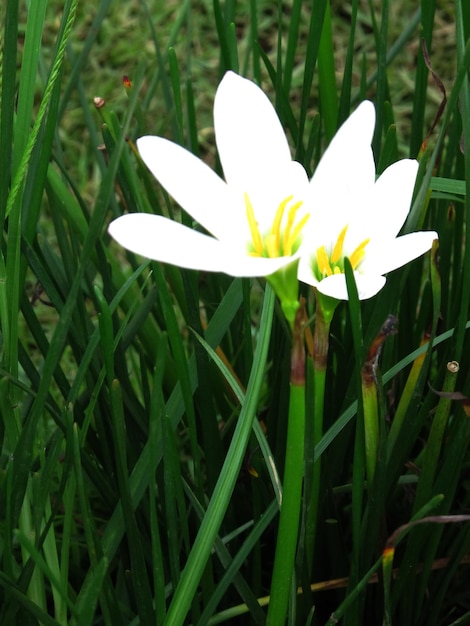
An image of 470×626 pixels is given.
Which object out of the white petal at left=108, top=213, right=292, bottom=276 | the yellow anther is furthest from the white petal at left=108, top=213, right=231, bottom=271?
the yellow anther

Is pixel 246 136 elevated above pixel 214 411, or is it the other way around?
pixel 246 136

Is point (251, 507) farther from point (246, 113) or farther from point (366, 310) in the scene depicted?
point (246, 113)

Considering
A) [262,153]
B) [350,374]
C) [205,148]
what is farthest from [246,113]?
[205,148]

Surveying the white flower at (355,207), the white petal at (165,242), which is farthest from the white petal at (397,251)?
the white petal at (165,242)

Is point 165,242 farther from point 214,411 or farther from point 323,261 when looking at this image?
point 214,411

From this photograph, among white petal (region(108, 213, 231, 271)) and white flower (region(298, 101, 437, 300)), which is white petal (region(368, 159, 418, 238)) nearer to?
white flower (region(298, 101, 437, 300))

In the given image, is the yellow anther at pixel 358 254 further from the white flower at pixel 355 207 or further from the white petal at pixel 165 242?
the white petal at pixel 165 242

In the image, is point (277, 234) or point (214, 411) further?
point (214, 411)

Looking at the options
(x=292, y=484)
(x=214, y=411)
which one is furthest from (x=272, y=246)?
(x=214, y=411)

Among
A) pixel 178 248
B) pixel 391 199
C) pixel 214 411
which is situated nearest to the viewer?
pixel 178 248
